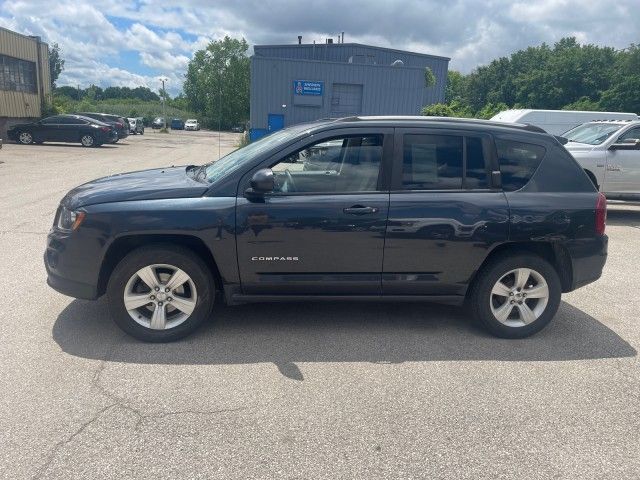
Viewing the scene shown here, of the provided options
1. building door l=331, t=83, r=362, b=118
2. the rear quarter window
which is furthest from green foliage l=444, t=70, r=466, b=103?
the rear quarter window

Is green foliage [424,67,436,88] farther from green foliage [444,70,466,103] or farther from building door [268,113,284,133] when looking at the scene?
green foliage [444,70,466,103]

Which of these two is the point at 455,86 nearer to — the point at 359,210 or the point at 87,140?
the point at 87,140

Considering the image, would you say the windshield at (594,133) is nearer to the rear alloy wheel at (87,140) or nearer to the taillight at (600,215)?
the taillight at (600,215)

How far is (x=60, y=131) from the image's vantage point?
82.4 ft

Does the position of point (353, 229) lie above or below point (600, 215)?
below

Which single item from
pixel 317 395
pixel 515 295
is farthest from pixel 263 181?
pixel 515 295

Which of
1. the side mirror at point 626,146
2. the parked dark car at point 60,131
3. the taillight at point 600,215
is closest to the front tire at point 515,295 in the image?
the taillight at point 600,215

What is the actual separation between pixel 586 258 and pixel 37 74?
3191 centimetres

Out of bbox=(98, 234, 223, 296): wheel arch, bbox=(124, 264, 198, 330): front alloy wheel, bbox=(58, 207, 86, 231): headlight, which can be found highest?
bbox=(58, 207, 86, 231): headlight

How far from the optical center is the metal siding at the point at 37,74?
25484mm

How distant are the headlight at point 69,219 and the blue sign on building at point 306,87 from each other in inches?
878

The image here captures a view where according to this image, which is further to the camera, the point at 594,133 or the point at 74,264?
the point at 594,133

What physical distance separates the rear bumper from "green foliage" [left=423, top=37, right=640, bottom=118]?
3562cm

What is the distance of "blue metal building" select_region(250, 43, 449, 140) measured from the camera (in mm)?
24953
